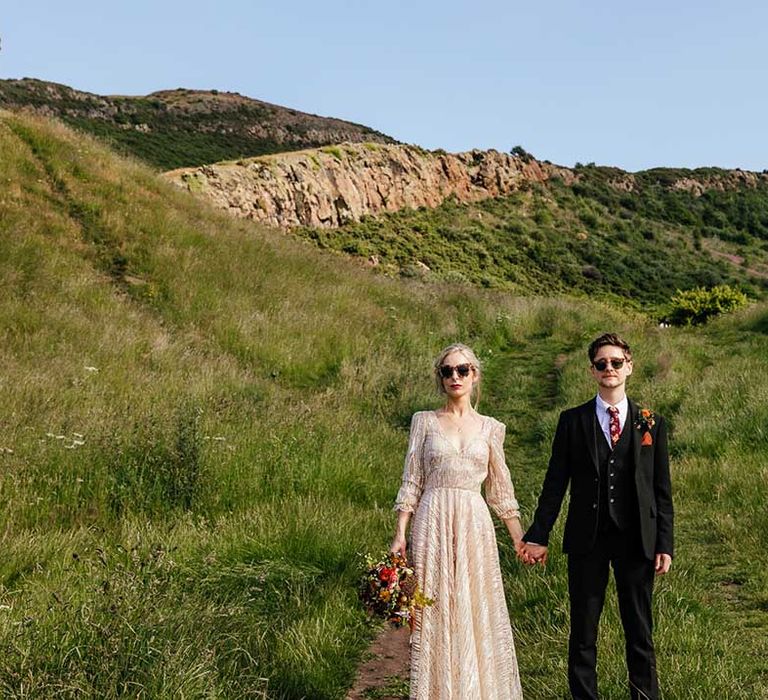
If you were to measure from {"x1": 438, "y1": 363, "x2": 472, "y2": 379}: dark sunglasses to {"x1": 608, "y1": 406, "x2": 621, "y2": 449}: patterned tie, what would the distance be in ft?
2.21

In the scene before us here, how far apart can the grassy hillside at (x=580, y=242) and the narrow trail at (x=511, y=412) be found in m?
13.5

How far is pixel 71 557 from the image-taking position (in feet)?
13.1

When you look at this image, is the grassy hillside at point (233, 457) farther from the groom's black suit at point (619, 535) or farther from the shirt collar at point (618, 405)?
the shirt collar at point (618, 405)

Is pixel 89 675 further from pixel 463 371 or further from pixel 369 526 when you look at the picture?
pixel 369 526

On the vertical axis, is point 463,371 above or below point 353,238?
below

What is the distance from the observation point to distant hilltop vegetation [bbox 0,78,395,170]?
48.2 meters

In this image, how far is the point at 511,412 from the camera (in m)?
10.7

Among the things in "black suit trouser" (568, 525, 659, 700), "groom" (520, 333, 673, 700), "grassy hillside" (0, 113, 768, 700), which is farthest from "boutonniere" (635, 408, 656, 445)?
"grassy hillside" (0, 113, 768, 700)

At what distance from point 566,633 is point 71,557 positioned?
2.82m

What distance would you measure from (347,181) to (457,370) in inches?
1381

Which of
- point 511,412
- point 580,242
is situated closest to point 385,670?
Answer: point 511,412

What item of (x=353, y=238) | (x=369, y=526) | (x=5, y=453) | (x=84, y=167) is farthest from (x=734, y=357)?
(x=353, y=238)

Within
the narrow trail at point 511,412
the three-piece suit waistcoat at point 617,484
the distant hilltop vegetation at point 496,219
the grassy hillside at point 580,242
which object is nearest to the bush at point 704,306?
the distant hilltop vegetation at point 496,219

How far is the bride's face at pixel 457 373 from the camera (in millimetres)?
3354
